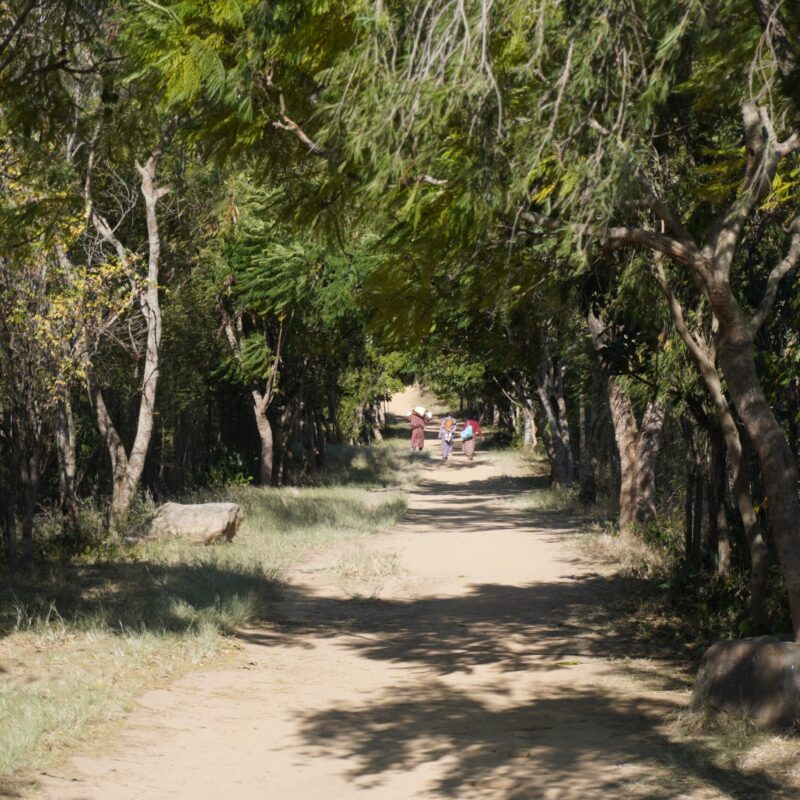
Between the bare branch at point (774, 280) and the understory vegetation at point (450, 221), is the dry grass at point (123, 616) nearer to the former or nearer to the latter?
the understory vegetation at point (450, 221)

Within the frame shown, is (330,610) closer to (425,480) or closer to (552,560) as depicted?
(552,560)

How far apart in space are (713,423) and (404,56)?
18.8ft

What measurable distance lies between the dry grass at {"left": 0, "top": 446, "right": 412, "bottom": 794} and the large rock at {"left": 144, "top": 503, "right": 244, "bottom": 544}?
312 mm

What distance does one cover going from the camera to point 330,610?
13.5m

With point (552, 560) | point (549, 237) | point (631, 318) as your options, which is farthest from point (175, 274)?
point (549, 237)

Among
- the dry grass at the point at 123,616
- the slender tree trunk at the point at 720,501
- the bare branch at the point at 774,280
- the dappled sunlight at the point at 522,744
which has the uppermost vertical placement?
the bare branch at the point at 774,280

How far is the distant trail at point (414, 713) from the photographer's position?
6916 mm

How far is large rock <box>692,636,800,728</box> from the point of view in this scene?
24.5 ft

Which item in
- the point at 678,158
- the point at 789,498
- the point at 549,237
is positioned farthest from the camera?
the point at 678,158

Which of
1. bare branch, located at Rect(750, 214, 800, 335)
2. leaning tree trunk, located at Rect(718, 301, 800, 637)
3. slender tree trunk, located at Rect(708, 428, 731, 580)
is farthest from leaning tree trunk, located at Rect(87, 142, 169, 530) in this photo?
leaning tree trunk, located at Rect(718, 301, 800, 637)

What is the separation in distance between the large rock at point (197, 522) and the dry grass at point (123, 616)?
312mm

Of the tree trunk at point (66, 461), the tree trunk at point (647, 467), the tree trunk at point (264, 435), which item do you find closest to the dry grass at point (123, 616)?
the tree trunk at point (66, 461)

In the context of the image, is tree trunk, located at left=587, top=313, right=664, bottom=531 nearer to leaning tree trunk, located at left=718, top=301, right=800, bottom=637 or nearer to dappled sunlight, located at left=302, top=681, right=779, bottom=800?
dappled sunlight, located at left=302, top=681, right=779, bottom=800

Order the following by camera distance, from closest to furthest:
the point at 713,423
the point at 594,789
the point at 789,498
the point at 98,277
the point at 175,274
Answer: the point at 594,789 < the point at 789,498 < the point at 713,423 < the point at 98,277 < the point at 175,274
